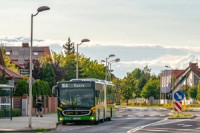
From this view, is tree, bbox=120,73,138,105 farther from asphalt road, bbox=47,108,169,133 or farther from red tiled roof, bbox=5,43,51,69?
asphalt road, bbox=47,108,169,133

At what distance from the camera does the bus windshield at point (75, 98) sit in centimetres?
3569

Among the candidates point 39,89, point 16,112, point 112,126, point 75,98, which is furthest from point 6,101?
point 39,89

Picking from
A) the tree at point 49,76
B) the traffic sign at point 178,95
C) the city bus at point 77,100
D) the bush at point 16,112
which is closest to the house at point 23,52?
the tree at point 49,76

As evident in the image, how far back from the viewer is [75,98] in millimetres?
35719

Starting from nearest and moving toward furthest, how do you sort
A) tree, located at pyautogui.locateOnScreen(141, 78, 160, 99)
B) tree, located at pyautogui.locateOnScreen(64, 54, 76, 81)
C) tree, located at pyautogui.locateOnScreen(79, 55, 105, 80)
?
tree, located at pyautogui.locateOnScreen(64, 54, 76, 81) → tree, located at pyautogui.locateOnScreen(79, 55, 105, 80) → tree, located at pyautogui.locateOnScreen(141, 78, 160, 99)

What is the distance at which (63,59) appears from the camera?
114750 millimetres

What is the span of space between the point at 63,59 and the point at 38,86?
198 ft

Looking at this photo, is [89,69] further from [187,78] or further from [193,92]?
[187,78]

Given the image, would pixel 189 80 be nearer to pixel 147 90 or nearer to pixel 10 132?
pixel 147 90

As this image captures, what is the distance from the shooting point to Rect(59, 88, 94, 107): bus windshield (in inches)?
1405

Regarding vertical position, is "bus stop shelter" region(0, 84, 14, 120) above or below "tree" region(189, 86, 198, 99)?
below

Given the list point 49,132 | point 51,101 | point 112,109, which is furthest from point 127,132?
point 51,101

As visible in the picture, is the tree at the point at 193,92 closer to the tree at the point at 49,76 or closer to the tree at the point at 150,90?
the tree at the point at 150,90

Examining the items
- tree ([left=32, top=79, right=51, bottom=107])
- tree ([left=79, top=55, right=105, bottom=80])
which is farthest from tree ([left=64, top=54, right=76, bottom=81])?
tree ([left=32, top=79, right=51, bottom=107])
